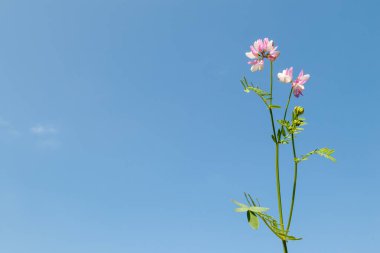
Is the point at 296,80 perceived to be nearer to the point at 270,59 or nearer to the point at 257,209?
the point at 270,59

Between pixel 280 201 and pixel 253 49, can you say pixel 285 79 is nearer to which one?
pixel 253 49

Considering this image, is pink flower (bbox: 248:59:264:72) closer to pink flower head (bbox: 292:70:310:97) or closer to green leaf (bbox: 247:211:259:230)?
pink flower head (bbox: 292:70:310:97)

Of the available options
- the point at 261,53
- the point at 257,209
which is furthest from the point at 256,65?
the point at 257,209

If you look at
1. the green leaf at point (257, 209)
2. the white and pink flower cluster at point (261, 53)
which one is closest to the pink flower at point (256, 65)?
the white and pink flower cluster at point (261, 53)

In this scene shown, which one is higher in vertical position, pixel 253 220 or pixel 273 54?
pixel 273 54

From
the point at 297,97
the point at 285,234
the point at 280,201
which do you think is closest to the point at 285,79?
the point at 297,97
